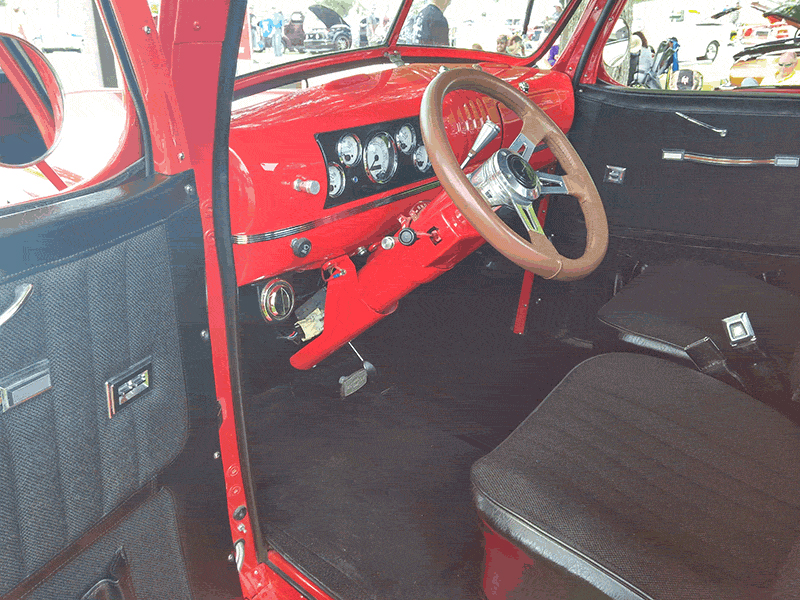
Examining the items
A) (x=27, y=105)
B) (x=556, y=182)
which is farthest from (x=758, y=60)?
(x=27, y=105)

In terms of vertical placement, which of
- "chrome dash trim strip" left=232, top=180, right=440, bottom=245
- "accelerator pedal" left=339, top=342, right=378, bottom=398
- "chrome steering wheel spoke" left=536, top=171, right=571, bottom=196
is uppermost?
"chrome steering wheel spoke" left=536, top=171, right=571, bottom=196

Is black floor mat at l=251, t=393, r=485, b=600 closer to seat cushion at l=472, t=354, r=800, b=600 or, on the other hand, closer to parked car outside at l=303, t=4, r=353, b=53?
seat cushion at l=472, t=354, r=800, b=600

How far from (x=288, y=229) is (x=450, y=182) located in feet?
1.33

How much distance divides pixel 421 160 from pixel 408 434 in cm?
82

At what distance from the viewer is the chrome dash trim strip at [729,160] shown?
1.90 meters

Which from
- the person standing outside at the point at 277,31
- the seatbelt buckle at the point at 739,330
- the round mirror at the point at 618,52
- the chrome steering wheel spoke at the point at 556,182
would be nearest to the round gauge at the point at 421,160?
the chrome steering wheel spoke at the point at 556,182

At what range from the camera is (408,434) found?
1848mm

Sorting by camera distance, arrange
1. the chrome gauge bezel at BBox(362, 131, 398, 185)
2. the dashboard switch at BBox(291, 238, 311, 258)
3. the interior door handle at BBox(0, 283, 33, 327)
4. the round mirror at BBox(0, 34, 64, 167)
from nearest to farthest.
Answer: the interior door handle at BBox(0, 283, 33, 327), the round mirror at BBox(0, 34, 64, 167), the dashboard switch at BBox(291, 238, 311, 258), the chrome gauge bezel at BBox(362, 131, 398, 185)

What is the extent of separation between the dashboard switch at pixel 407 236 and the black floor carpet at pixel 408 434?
1.87ft

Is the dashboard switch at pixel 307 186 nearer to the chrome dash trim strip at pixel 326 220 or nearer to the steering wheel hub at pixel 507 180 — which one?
the chrome dash trim strip at pixel 326 220

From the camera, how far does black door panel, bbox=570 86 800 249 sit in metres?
1.92

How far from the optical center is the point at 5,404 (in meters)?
0.71

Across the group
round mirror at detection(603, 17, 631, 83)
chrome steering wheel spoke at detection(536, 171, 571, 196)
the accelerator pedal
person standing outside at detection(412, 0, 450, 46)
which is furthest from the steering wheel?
round mirror at detection(603, 17, 631, 83)

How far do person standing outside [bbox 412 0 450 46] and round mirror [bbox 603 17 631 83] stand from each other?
2.06 feet
